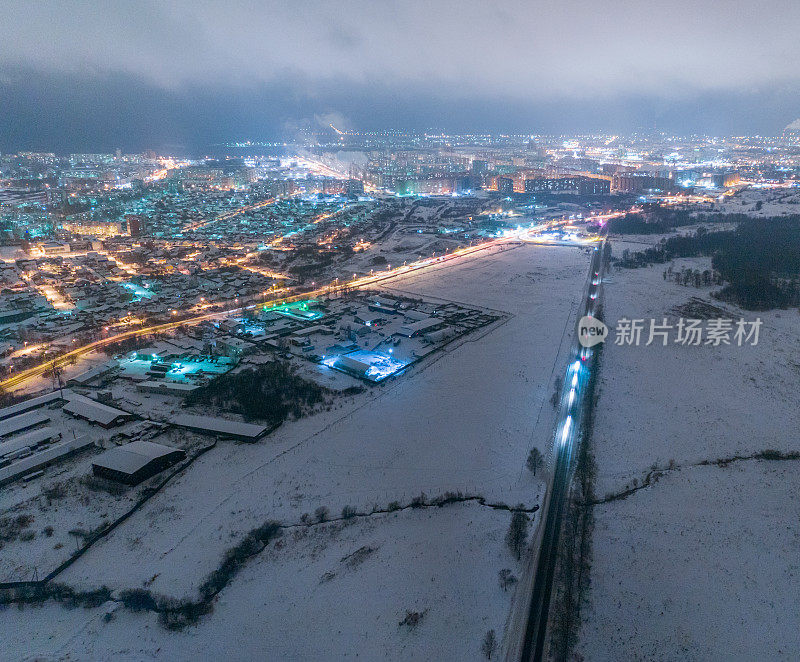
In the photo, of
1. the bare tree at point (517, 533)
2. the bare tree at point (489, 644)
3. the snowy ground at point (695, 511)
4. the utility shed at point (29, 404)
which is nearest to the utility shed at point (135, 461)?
the utility shed at point (29, 404)

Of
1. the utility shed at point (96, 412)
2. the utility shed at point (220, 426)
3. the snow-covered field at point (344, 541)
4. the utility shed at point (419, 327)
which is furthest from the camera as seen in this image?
the utility shed at point (419, 327)

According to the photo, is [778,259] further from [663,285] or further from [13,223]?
[13,223]

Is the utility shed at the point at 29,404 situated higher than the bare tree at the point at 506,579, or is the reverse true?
the utility shed at the point at 29,404

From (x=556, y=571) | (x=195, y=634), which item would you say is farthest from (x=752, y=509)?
(x=195, y=634)

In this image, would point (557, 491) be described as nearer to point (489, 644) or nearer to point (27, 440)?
point (489, 644)

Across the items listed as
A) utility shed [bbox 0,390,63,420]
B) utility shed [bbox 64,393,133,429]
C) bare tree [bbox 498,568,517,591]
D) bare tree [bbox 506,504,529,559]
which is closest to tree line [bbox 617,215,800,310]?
bare tree [bbox 506,504,529,559]

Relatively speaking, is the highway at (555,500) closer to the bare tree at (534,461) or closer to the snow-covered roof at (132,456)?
the bare tree at (534,461)
